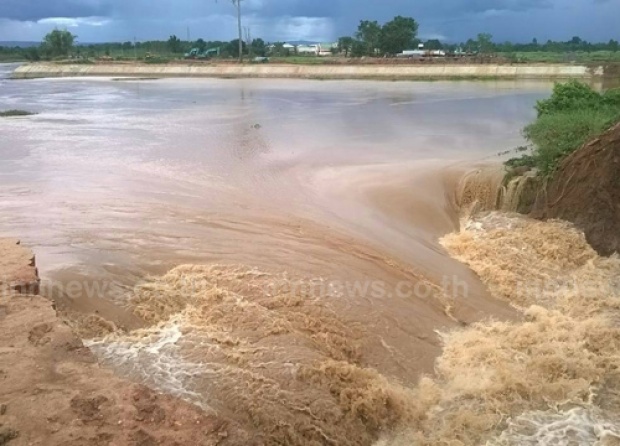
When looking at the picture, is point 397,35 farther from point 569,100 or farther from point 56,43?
point 569,100

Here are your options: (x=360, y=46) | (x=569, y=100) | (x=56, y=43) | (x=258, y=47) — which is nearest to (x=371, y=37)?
(x=360, y=46)

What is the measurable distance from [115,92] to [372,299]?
3493cm

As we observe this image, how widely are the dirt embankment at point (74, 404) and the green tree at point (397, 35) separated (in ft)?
202

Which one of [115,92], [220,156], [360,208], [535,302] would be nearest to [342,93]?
[115,92]

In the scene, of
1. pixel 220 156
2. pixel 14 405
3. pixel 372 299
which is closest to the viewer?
pixel 14 405

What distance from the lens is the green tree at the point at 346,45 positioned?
6644 centimetres

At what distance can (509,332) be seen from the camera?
26.2 ft

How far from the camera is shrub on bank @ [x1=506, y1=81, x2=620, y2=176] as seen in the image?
1245cm

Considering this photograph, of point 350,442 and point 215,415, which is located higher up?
point 215,415

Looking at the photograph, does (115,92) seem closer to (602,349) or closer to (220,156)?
(220,156)

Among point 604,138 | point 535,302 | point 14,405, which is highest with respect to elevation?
point 604,138

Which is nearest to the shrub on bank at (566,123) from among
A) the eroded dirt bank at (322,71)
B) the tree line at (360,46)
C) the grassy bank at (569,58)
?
the eroded dirt bank at (322,71)

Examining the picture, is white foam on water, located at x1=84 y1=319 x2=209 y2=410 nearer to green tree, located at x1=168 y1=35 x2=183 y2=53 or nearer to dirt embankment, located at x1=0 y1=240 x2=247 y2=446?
dirt embankment, located at x1=0 y1=240 x2=247 y2=446

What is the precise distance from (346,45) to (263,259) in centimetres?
6198
